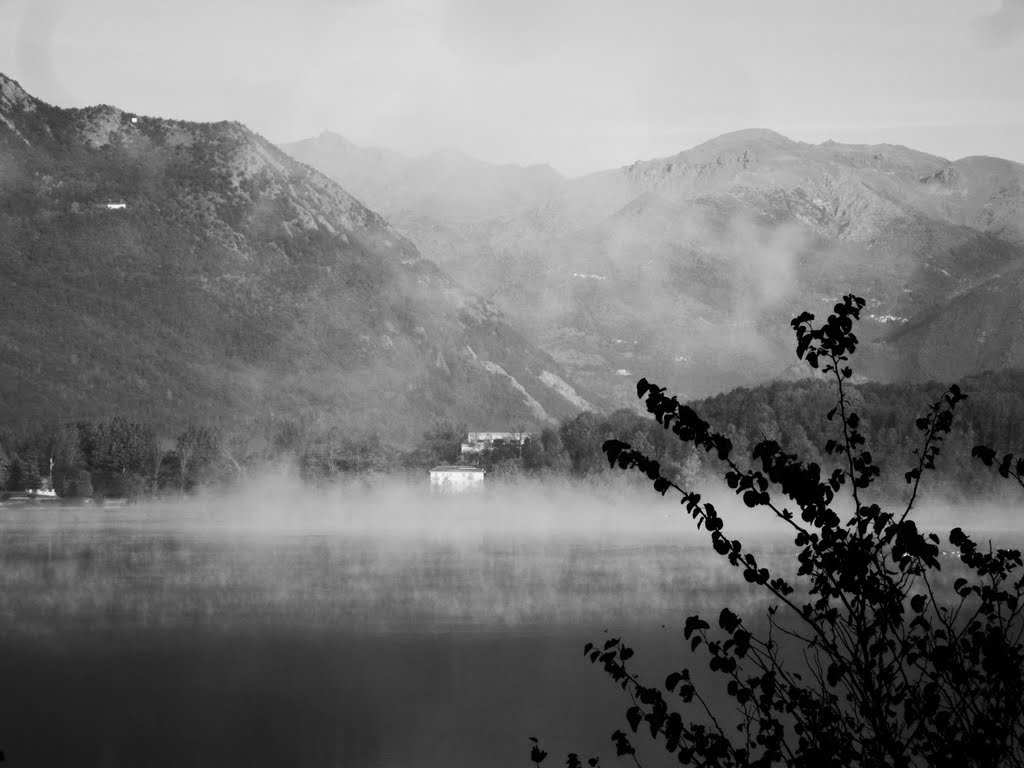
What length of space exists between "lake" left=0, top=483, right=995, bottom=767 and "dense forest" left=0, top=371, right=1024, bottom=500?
149 ft

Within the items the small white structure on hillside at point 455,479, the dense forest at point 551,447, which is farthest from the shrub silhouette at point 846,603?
the small white structure on hillside at point 455,479

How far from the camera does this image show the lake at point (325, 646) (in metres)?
25.6

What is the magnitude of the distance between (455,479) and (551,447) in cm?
1179

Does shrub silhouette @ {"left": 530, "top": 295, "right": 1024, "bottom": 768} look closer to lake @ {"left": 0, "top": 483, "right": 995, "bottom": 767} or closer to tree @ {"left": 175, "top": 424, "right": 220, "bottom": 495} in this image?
lake @ {"left": 0, "top": 483, "right": 995, "bottom": 767}

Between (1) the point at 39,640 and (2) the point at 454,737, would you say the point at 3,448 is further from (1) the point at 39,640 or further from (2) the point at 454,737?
(2) the point at 454,737

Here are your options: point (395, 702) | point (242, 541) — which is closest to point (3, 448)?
point (242, 541)

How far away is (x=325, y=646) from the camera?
35594 millimetres

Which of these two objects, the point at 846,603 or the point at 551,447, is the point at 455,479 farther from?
the point at 846,603

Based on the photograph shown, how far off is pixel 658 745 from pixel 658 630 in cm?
1327

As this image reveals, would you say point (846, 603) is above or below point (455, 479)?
below

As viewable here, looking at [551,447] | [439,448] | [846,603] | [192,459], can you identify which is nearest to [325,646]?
[846,603]

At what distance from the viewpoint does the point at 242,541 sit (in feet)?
267

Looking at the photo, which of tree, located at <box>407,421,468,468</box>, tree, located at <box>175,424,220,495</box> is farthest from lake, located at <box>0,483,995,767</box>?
tree, located at <box>407,421,468,468</box>

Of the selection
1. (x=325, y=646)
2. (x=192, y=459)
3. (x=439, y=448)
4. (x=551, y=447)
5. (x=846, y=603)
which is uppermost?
(x=439, y=448)
